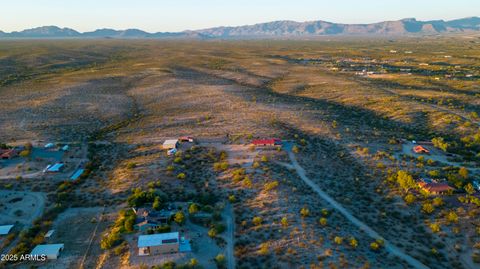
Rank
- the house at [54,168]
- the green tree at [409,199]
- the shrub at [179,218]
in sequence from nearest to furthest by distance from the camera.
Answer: the shrub at [179,218] < the green tree at [409,199] < the house at [54,168]

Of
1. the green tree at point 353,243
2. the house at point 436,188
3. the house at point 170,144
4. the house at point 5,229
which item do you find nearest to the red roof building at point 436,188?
the house at point 436,188

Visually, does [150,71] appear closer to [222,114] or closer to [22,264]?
[222,114]

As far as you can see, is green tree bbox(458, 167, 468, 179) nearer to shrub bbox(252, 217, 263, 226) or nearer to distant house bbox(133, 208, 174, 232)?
shrub bbox(252, 217, 263, 226)

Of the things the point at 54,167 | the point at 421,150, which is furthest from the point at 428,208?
the point at 54,167

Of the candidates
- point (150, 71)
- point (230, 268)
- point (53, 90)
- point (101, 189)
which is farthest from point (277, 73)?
point (230, 268)

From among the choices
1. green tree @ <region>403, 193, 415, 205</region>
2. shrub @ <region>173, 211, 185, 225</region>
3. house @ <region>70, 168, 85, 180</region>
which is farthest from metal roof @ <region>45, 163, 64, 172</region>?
green tree @ <region>403, 193, 415, 205</region>

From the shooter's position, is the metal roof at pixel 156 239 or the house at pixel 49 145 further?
the house at pixel 49 145

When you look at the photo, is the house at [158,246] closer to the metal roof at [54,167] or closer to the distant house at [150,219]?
the distant house at [150,219]
